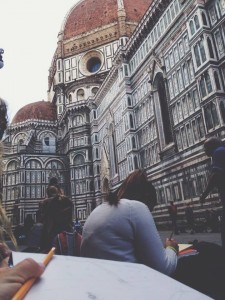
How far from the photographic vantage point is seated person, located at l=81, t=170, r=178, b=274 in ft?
6.11

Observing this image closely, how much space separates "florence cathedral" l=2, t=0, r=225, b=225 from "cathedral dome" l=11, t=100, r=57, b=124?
15 centimetres

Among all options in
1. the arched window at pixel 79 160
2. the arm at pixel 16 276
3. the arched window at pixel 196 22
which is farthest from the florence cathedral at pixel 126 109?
the arm at pixel 16 276

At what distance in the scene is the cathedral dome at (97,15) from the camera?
41319 millimetres

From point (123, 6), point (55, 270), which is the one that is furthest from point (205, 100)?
point (123, 6)

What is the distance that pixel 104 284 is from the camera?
86 centimetres

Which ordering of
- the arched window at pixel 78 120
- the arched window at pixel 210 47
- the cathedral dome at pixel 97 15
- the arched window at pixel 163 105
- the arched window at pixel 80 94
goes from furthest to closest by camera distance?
1. the cathedral dome at pixel 97 15
2. the arched window at pixel 80 94
3. the arched window at pixel 78 120
4. the arched window at pixel 163 105
5. the arched window at pixel 210 47

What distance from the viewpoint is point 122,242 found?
76.5 inches

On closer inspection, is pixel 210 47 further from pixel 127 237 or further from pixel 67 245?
pixel 127 237

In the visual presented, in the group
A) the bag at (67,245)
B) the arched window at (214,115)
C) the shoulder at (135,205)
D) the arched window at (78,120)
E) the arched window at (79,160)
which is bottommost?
the bag at (67,245)

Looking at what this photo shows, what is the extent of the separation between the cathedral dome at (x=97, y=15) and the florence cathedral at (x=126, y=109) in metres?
0.18

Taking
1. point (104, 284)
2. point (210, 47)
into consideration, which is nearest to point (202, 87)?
point (210, 47)

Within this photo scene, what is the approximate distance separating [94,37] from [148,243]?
41.9 metres

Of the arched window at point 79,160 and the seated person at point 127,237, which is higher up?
the arched window at point 79,160

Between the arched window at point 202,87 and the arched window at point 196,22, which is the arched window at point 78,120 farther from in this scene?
the arched window at point 202,87
